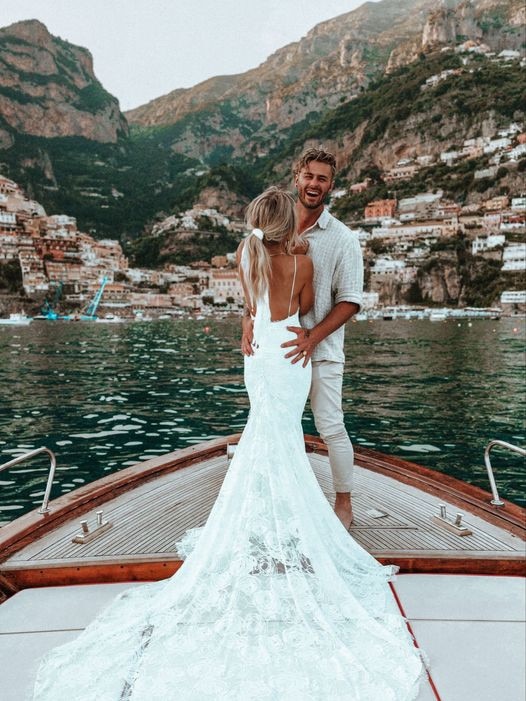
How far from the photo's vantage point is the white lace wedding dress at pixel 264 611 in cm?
153

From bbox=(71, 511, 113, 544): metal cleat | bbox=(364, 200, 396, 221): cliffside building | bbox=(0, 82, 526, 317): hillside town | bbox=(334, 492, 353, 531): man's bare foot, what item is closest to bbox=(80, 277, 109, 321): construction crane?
bbox=(0, 82, 526, 317): hillside town

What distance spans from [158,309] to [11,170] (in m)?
67.0

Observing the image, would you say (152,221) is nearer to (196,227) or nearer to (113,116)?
(196,227)

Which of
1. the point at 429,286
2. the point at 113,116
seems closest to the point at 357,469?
the point at 429,286

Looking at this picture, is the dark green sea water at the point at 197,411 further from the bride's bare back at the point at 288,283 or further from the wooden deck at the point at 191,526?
the bride's bare back at the point at 288,283

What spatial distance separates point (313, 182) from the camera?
236cm

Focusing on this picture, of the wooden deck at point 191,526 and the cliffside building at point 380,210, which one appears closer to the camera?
the wooden deck at point 191,526

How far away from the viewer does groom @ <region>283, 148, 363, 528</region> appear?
235 cm

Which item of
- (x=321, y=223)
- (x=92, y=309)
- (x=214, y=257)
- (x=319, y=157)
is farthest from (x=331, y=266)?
(x=214, y=257)

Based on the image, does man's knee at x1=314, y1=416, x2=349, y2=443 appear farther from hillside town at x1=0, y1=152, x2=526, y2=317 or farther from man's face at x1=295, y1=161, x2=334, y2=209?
hillside town at x1=0, y1=152, x2=526, y2=317

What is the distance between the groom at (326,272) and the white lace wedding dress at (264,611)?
0.31m

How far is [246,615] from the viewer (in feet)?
5.65

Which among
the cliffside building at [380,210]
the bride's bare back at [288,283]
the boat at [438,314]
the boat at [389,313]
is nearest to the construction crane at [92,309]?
the boat at [389,313]

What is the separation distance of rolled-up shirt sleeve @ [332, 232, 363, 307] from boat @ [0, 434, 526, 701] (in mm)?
1252
